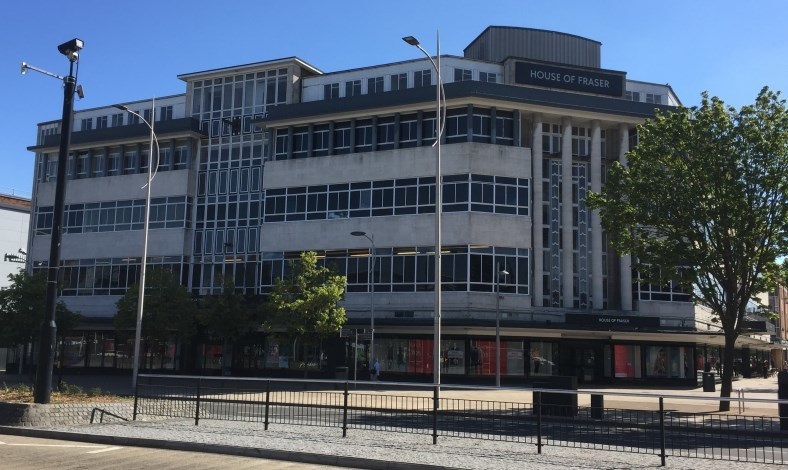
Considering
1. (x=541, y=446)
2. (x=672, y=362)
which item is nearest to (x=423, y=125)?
(x=672, y=362)

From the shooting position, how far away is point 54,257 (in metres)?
17.9

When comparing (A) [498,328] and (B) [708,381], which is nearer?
(A) [498,328]

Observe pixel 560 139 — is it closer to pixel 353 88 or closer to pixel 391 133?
pixel 391 133

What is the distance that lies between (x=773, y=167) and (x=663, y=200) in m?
3.82

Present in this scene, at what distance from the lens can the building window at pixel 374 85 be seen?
48250 mm

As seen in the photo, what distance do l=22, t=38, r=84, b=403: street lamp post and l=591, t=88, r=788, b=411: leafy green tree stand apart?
19.7m

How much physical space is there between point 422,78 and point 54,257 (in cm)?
3303

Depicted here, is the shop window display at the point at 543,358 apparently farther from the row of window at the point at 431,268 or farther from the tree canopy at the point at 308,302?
the tree canopy at the point at 308,302

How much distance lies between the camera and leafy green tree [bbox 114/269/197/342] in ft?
144

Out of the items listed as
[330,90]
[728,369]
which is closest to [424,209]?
[330,90]

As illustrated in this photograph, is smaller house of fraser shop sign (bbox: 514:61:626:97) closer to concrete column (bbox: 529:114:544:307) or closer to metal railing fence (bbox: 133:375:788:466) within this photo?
concrete column (bbox: 529:114:544:307)

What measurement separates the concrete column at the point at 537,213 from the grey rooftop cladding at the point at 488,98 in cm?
167

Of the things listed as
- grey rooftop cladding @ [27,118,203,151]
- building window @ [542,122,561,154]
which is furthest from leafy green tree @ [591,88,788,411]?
grey rooftop cladding @ [27,118,203,151]

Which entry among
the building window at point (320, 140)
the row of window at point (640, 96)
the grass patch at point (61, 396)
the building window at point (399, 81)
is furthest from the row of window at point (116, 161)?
the grass patch at point (61, 396)
